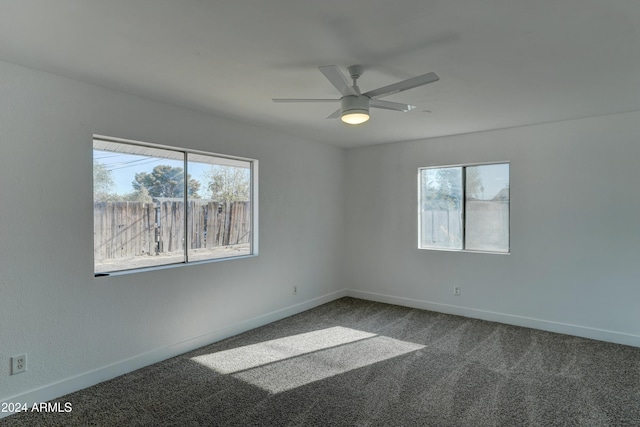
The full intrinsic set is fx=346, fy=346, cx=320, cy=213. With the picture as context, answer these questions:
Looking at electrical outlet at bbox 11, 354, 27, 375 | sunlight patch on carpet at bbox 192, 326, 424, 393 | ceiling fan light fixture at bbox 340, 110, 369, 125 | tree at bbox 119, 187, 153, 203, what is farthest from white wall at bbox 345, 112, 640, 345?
electrical outlet at bbox 11, 354, 27, 375

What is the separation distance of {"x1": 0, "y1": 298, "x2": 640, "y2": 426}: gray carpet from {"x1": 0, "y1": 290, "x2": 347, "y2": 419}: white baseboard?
8cm

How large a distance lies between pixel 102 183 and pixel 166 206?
607mm

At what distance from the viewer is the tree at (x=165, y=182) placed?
3.27 metres

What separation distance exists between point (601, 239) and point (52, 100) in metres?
5.31

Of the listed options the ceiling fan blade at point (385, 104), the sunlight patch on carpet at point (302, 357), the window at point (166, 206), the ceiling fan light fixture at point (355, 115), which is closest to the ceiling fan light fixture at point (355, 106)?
the ceiling fan light fixture at point (355, 115)

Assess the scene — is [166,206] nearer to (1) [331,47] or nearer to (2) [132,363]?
(2) [132,363]

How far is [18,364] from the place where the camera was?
2.45 m

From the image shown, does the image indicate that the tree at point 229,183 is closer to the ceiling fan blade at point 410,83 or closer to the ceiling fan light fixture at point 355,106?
the ceiling fan light fixture at point 355,106

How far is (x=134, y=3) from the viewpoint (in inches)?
68.2

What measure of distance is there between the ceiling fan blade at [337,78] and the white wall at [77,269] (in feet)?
6.18

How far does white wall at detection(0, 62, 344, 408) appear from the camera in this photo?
8.04ft

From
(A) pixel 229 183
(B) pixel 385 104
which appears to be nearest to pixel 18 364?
(A) pixel 229 183

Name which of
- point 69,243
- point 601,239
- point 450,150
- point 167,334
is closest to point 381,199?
point 450,150

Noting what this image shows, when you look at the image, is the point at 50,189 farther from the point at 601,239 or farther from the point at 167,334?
the point at 601,239
